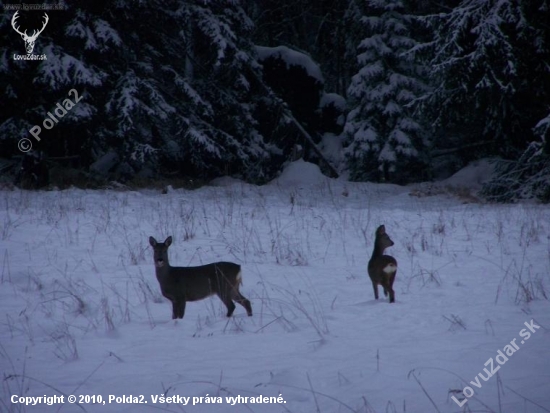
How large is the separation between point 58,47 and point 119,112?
272 cm

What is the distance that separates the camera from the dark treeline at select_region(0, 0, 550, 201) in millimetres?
15891

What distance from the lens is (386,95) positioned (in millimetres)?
20547

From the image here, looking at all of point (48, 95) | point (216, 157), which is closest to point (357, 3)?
point (216, 157)

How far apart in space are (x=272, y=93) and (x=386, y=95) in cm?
499

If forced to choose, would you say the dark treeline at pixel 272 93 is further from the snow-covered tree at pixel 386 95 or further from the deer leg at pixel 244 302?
the deer leg at pixel 244 302

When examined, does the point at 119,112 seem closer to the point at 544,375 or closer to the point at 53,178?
the point at 53,178

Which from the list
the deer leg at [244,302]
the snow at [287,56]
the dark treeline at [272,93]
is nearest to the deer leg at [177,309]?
the deer leg at [244,302]

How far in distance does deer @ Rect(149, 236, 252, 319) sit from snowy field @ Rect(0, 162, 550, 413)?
213mm

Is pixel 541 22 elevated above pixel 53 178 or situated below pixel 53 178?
above

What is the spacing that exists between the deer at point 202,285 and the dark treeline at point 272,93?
10.9m

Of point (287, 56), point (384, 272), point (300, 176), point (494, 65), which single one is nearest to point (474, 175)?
point (494, 65)

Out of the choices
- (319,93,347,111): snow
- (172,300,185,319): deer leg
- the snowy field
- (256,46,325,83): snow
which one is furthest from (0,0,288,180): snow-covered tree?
(172,300,185,319): deer leg

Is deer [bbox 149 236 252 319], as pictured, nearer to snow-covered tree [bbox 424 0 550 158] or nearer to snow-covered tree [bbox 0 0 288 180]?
snow-covered tree [bbox 0 0 288 180]

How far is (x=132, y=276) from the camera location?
743 centimetres
